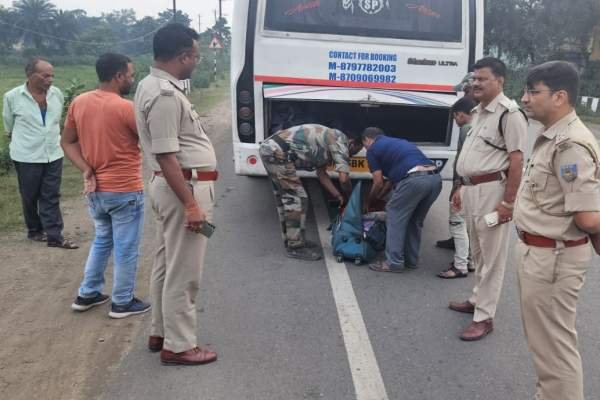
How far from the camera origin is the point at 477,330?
362 centimetres

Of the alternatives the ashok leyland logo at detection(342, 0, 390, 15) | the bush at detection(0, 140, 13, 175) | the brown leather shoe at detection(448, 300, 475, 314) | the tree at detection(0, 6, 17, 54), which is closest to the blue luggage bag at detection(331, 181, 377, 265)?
the brown leather shoe at detection(448, 300, 475, 314)

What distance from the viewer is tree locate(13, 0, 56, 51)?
6581 centimetres

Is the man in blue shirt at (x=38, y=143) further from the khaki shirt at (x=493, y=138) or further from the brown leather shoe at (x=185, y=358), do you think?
the khaki shirt at (x=493, y=138)

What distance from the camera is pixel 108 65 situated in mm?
3598

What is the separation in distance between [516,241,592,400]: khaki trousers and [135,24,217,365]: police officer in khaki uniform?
1.62 m

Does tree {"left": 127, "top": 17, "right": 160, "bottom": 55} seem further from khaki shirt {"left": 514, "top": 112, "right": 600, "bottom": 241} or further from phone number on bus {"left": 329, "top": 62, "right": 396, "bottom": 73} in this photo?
khaki shirt {"left": 514, "top": 112, "right": 600, "bottom": 241}

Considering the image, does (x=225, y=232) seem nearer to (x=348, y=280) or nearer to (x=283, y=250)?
(x=283, y=250)

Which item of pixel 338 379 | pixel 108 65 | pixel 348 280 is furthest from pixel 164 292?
pixel 348 280

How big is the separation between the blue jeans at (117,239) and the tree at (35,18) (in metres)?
69.2

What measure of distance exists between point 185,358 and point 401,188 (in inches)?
90.9

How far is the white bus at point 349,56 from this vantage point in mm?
5617

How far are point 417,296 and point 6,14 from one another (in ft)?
241

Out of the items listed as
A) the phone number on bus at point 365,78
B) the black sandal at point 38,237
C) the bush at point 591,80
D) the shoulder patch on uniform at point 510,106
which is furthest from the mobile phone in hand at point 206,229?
the bush at point 591,80

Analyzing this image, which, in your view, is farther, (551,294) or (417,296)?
(417,296)
